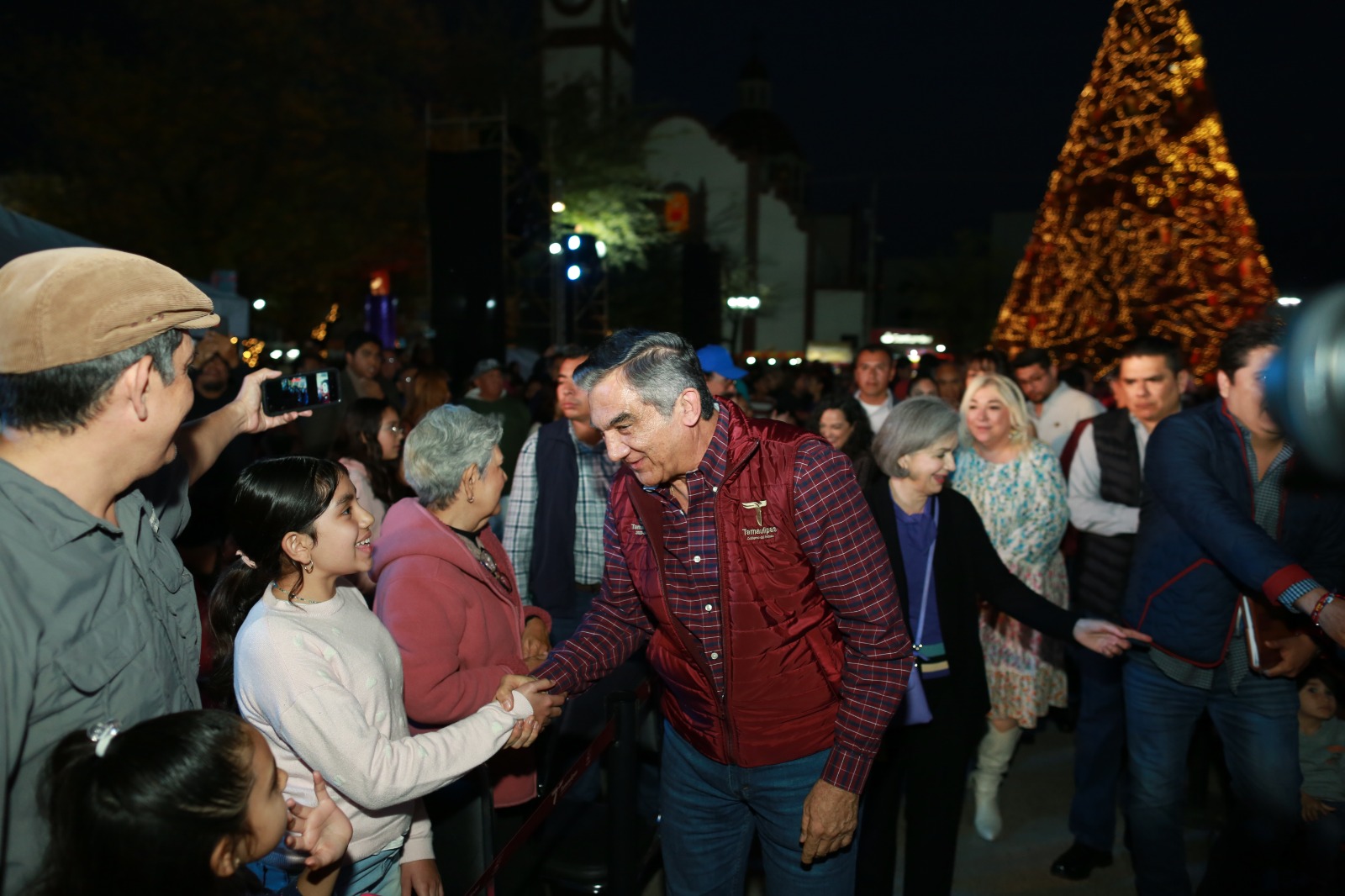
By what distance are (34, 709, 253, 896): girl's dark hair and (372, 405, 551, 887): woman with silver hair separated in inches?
44.1

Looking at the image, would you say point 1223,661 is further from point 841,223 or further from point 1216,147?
point 841,223

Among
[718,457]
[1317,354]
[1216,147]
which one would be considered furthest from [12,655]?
[1216,147]

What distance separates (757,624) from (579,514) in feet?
8.08

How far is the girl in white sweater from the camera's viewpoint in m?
2.10

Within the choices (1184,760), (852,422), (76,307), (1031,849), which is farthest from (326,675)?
(1031,849)

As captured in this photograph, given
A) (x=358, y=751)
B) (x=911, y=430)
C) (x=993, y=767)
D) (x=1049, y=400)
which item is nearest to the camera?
(x=358, y=751)

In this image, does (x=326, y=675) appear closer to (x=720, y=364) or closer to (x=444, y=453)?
(x=444, y=453)

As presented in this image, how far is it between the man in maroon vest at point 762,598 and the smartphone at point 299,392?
930 millimetres

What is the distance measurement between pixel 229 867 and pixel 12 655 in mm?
504

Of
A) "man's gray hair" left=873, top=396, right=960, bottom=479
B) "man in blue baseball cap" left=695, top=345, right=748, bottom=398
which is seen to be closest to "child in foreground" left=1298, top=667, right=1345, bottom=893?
"man's gray hair" left=873, top=396, right=960, bottom=479

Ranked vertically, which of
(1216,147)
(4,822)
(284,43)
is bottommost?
(4,822)

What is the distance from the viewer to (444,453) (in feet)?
10.2

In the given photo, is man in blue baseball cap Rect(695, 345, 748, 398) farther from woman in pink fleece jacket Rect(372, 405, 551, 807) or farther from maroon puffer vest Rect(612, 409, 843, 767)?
maroon puffer vest Rect(612, 409, 843, 767)

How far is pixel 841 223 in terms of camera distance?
65.1m
